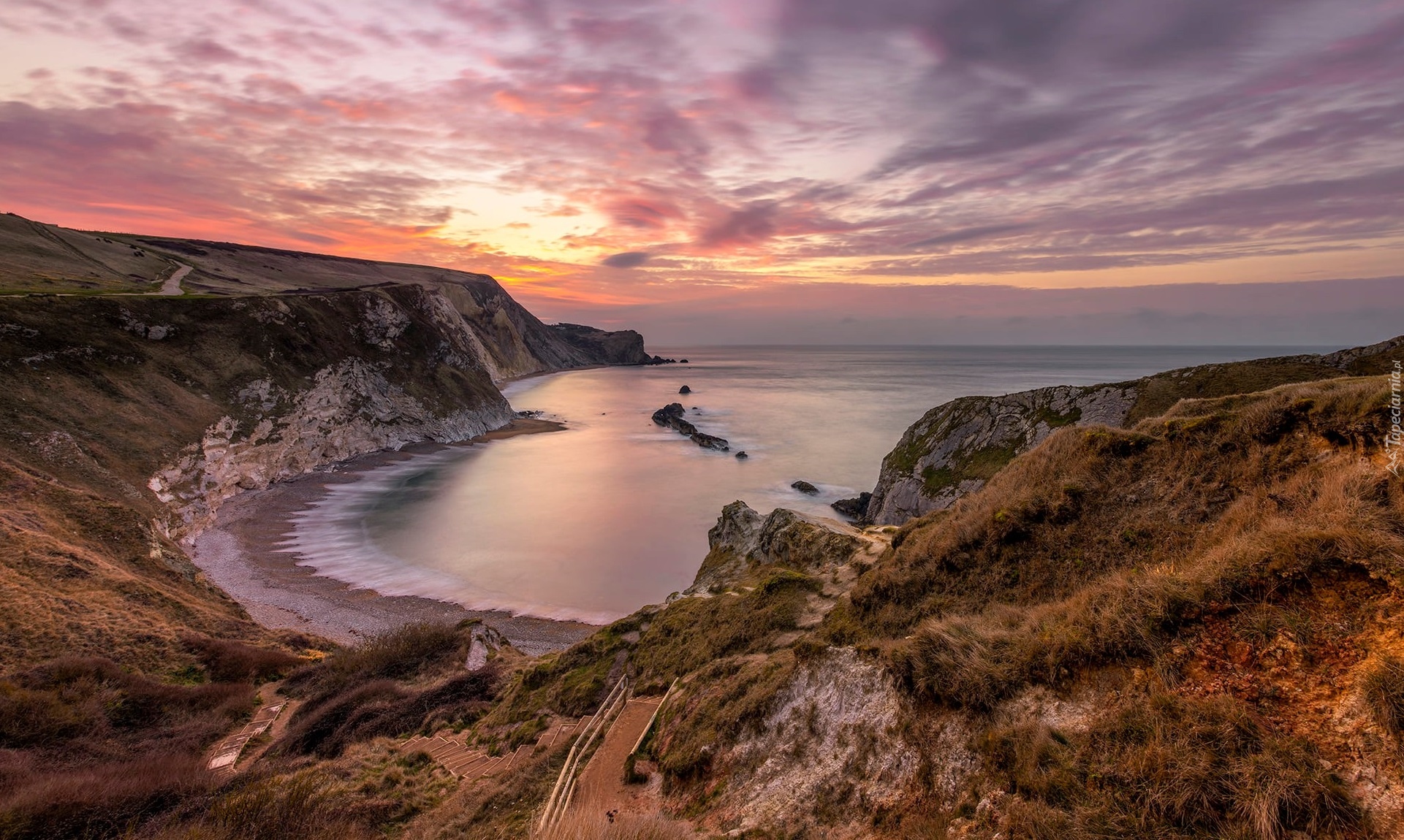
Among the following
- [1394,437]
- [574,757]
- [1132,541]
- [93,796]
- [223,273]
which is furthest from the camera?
[223,273]

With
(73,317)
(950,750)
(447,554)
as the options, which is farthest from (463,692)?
(73,317)

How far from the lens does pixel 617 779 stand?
358 inches

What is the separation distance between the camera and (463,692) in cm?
1641

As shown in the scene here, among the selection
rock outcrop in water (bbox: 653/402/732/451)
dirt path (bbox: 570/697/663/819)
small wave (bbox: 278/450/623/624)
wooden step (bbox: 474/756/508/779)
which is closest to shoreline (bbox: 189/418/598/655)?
small wave (bbox: 278/450/623/624)

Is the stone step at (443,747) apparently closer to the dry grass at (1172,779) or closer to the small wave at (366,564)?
the dry grass at (1172,779)

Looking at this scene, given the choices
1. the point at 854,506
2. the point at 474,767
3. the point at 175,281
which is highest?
the point at 175,281

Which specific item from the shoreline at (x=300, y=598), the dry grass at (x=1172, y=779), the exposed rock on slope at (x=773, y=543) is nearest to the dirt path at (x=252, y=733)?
the shoreline at (x=300, y=598)

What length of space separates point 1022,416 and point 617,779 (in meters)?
24.8

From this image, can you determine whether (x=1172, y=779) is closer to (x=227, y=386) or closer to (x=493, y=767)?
(x=493, y=767)

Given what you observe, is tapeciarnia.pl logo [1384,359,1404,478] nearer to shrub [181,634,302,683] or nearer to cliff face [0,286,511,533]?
shrub [181,634,302,683]

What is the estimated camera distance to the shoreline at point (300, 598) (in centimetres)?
2495

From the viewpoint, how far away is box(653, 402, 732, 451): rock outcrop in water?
6784cm

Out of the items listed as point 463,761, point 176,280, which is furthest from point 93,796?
point 176,280

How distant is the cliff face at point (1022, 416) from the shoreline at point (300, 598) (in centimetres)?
1834
